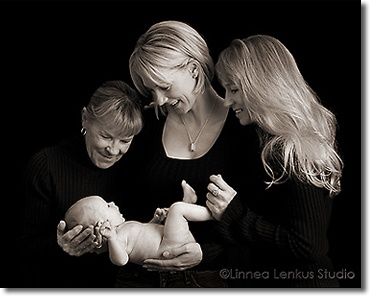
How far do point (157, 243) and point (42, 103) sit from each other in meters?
0.63

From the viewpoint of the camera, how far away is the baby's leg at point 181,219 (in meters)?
2.47

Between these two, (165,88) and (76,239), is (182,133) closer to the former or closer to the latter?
(165,88)

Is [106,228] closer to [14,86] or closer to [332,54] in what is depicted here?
[14,86]

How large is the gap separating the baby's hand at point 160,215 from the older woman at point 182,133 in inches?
1.2

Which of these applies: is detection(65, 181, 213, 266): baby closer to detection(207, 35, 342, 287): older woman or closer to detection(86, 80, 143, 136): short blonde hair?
detection(207, 35, 342, 287): older woman

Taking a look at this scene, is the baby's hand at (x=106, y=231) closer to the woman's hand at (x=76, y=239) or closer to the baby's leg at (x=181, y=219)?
the woman's hand at (x=76, y=239)

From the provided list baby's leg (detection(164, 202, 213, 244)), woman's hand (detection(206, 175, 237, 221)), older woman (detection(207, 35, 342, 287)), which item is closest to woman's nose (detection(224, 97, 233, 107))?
older woman (detection(207, 35, 342, 287))

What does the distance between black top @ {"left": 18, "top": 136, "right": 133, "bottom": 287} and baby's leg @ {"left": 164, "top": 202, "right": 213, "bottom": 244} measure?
0.65 ft

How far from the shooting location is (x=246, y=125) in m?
2.52

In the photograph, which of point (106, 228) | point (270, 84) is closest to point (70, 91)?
point (106, 228)

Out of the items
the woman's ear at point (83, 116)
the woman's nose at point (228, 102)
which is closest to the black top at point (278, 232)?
the woman's nose at point (228, 102)

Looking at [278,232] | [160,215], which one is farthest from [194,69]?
[278,232]

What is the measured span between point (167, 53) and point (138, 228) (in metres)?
0.57

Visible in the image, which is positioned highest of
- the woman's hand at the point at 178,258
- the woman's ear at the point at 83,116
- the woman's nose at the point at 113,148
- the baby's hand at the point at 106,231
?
the woman's ear at the point at 83,116
